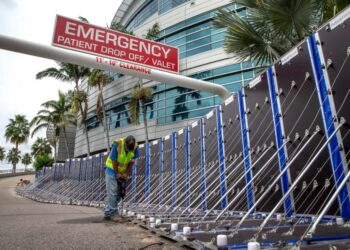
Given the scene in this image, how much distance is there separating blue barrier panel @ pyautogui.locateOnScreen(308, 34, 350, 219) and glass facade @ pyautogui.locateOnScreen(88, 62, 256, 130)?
45.7ft

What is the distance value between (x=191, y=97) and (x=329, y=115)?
17.2 meters

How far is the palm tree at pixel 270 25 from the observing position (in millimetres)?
5848

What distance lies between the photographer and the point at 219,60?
20.6 metres

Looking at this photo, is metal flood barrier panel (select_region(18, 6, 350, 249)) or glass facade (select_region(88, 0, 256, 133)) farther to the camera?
glass facade (select_region(88, 0, 256, 133))

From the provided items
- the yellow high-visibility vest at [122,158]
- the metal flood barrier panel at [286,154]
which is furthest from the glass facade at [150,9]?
the yellow high-visibility vest at [122,158]

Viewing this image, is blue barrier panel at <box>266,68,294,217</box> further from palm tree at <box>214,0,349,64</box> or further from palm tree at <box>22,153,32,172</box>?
palm tree at <box>22,153,32,172</box>

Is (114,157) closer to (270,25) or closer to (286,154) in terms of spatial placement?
(286,154)

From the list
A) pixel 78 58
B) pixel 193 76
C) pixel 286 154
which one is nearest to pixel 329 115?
pixel 286 154

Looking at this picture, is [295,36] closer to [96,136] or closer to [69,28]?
[69,28]

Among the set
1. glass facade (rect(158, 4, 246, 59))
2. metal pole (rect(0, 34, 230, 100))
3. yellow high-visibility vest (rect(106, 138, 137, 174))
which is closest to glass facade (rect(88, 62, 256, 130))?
glass facade (rect(158, 4, 246, 59))

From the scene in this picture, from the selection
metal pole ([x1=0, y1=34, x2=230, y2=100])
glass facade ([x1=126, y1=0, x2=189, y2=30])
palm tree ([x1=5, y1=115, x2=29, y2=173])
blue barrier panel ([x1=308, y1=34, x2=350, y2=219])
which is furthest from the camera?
palm tree ([x1=5, y1=115, x2=29, y2=173])

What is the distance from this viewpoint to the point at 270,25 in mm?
6344

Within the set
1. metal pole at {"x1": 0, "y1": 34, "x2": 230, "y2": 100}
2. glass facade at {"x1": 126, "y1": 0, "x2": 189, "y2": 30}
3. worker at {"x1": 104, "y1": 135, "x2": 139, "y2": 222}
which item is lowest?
worker at {"x1": 104, "y1": 135, "x2": 139, "y2": 222}

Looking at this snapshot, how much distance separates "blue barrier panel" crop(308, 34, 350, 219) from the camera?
3.44 metres
